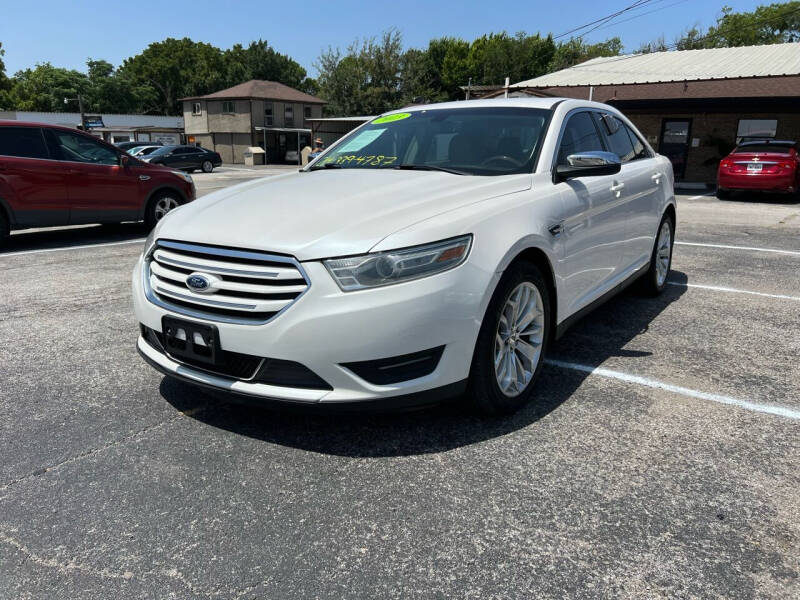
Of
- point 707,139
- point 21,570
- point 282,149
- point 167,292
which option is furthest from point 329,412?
point 282,149

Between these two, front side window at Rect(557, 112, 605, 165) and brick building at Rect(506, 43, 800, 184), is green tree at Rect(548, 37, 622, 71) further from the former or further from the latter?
front side window at Rect(557, 112, 605, 165)

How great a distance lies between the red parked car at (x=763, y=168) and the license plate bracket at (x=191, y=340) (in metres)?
16.3

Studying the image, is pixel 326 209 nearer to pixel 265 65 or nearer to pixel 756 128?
pixel 756 128

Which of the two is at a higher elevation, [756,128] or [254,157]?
[756,128]

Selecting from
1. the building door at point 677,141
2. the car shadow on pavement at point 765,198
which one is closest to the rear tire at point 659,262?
the car shadow on pavement at point 765,198

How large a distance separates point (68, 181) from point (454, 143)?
22.0ft

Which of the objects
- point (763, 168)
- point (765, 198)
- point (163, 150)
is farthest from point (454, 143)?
point (163, 150)

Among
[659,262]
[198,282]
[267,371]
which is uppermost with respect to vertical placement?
[198,282]

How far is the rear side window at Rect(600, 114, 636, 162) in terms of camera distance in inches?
184

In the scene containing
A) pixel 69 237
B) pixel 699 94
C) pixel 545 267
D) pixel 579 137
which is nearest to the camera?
pixel 545 267

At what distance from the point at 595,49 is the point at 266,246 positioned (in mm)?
88434

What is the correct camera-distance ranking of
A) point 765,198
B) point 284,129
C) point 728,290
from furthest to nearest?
point 284,129
point 765,198
point 728,290

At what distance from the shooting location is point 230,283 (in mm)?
2678

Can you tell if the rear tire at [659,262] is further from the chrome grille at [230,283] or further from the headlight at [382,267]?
the chrome grille at [230,283]
